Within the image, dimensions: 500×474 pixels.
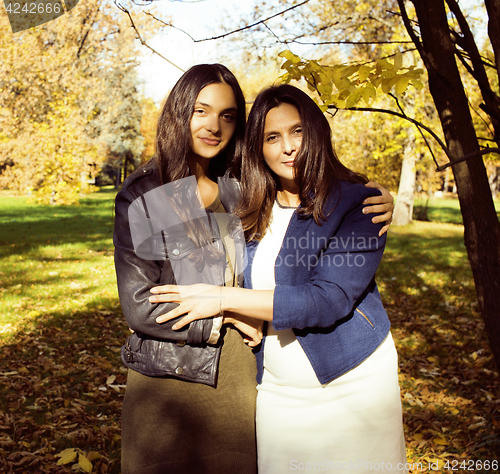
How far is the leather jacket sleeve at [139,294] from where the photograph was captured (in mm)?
1901

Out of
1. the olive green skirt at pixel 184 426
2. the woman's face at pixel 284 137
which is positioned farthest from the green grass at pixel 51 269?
the woman's face at pixel 284 137

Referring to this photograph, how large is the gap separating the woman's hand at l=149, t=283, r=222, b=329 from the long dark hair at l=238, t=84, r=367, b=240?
446 millimetres

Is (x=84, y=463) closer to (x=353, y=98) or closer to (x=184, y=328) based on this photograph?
(x=184, y=328)

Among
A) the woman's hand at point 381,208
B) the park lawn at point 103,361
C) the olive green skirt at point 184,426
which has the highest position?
the woman's hand at point 381,208

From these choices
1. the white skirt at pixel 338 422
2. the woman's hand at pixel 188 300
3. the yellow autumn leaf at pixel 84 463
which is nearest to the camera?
the woman's hand at pixel 188 300

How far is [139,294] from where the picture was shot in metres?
1.90

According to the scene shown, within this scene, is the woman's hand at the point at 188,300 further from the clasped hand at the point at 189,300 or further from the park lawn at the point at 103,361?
the park lawn at the point at 103,361

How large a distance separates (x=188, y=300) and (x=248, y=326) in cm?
33

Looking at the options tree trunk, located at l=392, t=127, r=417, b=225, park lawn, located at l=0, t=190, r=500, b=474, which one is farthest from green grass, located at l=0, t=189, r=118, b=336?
tree trunk, located at l=392, t=127, r=417, b=225

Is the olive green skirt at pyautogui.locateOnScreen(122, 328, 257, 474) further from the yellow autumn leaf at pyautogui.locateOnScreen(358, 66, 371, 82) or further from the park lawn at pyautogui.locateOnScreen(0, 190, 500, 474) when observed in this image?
the park lawn at pyautogui.locateOnScreen(0, 190, 500, 474)

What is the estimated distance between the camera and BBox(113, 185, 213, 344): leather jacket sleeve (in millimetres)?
1901

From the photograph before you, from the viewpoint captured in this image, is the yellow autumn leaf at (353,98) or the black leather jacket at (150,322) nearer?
the black leather jacket at (150,322)

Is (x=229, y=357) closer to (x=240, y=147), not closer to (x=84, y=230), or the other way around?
(x=240, y=147)

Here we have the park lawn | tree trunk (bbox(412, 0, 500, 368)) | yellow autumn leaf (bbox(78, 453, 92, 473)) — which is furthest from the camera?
the park lawn
